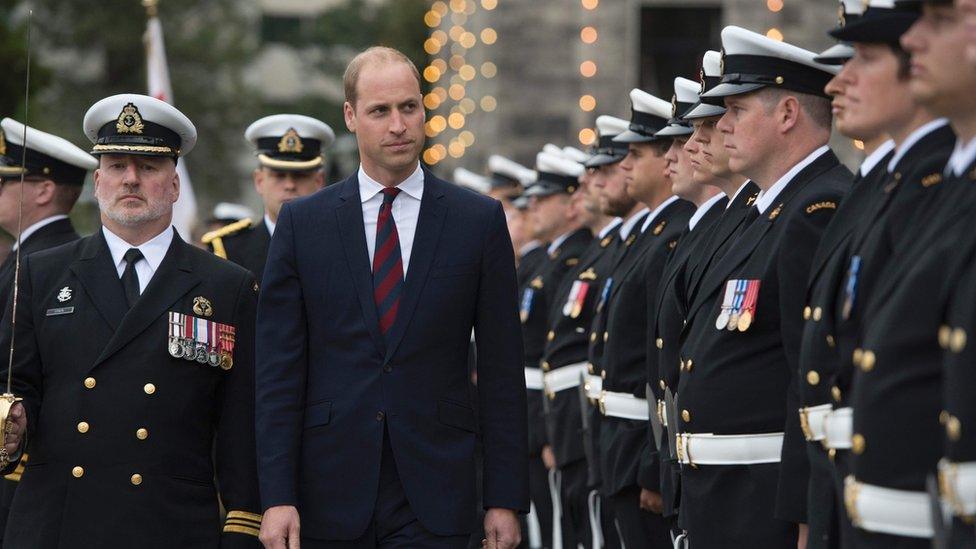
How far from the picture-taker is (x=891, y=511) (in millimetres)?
4105

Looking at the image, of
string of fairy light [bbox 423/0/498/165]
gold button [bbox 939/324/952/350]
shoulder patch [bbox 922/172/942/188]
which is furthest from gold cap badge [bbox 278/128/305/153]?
string of fairy light [bbox 423/0/498/165]

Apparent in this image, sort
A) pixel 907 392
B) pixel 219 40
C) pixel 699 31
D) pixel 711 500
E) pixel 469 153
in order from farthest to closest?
pixel 219 40 < pixel 469 153 < pixel 699 31 < pixel 711 500 < pixel 907 392

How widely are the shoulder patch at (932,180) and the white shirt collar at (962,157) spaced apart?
0.61 ft

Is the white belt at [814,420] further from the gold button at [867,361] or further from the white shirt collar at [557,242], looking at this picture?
the white shirt collar at [557,242]

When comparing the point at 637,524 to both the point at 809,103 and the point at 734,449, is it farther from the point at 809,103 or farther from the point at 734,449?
the point at 809,103

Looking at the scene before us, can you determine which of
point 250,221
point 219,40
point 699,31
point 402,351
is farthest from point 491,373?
point 219,40

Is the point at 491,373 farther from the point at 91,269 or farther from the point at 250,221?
the point at 250,221

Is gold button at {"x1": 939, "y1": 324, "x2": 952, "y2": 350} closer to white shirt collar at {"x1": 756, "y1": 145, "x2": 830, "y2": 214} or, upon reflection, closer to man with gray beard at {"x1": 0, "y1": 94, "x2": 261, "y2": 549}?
white shirt collar at {"x1": 756, "y1": 145, "x2": 830, "y2": 214}

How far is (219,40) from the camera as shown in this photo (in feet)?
135

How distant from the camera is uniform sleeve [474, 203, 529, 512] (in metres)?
5.56

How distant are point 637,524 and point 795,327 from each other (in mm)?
2332

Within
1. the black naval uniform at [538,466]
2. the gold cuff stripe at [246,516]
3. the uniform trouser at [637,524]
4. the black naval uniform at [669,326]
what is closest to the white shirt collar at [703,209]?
the black naval uniform at [669,326]

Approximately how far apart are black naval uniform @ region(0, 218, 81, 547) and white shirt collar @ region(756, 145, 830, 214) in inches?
105

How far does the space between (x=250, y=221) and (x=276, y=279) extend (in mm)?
3193
